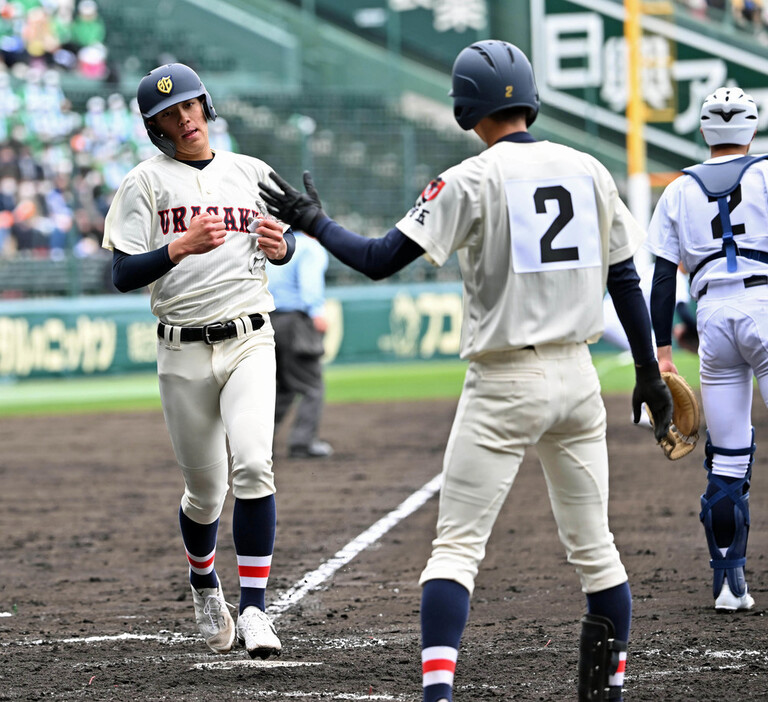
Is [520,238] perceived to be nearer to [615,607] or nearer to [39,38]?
[615,607]

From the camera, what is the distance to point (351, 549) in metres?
6.93

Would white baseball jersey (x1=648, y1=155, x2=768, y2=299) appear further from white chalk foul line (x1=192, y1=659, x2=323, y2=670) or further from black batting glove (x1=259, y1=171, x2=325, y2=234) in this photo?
white chalk foul line (x1=192, y1=659, x2=323, y2=670)

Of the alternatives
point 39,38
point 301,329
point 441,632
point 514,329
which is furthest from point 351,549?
point 39,38

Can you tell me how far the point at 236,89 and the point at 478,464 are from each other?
20354mm

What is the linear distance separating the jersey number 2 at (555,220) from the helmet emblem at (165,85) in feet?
5.93

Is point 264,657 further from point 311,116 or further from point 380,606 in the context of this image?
point 311,116

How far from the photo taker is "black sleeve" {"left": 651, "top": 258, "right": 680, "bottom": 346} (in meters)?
5.10

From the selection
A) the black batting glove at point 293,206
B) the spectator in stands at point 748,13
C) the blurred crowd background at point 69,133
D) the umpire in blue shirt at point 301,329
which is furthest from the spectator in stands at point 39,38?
the black batting glove at point 293,206

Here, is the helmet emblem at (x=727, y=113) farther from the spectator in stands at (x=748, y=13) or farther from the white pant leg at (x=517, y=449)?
the spectator in stands at (x=748, y=13)

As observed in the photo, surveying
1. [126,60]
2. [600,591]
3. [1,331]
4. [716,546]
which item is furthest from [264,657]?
[126,60]

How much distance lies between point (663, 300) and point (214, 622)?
2284mm

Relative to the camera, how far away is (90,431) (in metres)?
13.1

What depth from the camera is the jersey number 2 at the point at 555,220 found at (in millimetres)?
3428

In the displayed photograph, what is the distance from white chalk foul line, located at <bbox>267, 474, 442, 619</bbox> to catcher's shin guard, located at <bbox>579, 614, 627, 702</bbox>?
2.09m
